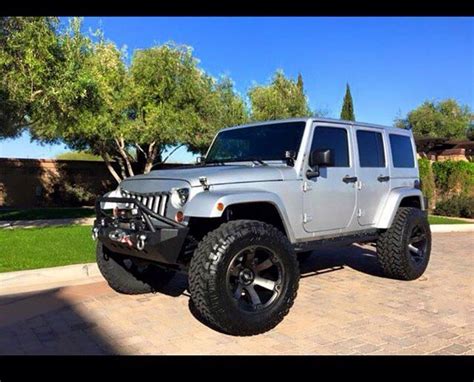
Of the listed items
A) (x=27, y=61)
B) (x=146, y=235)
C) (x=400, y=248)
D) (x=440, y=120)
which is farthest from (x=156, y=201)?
(x=440, y=120)

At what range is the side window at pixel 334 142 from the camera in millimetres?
5301

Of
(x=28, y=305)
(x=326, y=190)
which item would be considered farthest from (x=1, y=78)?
(x=326, y=190)

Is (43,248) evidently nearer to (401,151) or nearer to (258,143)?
(258,143)

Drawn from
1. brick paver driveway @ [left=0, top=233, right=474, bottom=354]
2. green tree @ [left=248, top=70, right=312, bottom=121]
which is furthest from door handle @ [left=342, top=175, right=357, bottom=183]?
green tree @ [left=248, top=70, right=312, bottom=121]

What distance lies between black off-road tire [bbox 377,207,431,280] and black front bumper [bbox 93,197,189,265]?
3.18m

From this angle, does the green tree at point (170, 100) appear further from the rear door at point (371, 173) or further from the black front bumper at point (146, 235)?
the black front bumper at point (146, 235)

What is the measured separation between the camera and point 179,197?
14.0 feet

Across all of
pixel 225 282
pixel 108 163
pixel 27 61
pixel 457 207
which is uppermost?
pixel 27 61

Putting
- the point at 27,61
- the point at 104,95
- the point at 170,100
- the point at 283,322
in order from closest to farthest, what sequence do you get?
the point at 283,322 → the point at 27,61 → the point at 104,95 → the point at 170,100

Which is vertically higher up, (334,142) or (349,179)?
(334,142)

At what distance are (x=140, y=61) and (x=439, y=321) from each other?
51.7ft

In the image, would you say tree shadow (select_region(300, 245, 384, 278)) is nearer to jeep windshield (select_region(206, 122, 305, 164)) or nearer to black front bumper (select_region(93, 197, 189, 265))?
jeep windshield (select_region(206, 122, 305, 164))

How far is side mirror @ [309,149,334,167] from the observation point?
4840mm

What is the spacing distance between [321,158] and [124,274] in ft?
8.97
